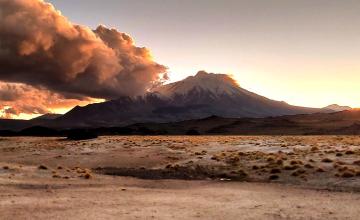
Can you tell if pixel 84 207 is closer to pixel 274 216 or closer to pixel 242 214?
pixel 242 214

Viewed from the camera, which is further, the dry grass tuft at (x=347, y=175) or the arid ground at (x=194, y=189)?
the dry grass tuft at (x=347, y=175)

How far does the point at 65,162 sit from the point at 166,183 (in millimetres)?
23328

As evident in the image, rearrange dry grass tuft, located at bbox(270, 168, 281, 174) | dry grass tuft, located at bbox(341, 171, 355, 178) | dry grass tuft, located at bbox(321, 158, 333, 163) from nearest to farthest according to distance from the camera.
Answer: dry grass tuft, located at bbox(341, 171, 355, 178) < dry grass tuft, located at bbox(270, 168, 281, 174) < dry grass tuft, located at bbox(321, 158, 333, 163)

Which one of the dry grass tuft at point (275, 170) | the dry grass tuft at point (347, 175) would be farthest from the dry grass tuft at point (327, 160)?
the dry grass tuft at point (347, 175)

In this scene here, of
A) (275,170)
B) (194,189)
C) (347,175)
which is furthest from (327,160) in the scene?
(194,189)

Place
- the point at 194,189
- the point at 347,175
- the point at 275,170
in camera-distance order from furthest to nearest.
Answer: the point at 275,170 → the point at 347,175 → the point at 194,189

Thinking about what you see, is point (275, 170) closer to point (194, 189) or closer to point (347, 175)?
point (347, 175)

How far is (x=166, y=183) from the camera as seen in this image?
36188 mm

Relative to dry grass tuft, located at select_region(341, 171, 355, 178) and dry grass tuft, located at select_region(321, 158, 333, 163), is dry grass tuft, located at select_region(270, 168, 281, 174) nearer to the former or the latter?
dry grass tuft, located at select_region(341, 171, 355, 178)

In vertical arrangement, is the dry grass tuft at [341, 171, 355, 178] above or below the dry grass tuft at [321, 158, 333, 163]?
below

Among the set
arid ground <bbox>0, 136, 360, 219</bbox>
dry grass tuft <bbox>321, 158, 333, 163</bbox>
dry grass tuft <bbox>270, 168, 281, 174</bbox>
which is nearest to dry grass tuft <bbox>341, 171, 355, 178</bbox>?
arid ground <bbox>0, 136, 360, 219</bbox>

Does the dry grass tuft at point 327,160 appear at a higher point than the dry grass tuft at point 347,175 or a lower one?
higher

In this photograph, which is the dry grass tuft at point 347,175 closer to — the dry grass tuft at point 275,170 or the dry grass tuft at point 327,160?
the dry grass tuft at point 275,170

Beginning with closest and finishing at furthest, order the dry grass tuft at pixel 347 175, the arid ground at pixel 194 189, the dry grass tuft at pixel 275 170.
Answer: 1. the arid ground at pixel 194 189
2. the dry grass tuft at pixel 347 175
3. the dry grass tuft at pixel 275 170
